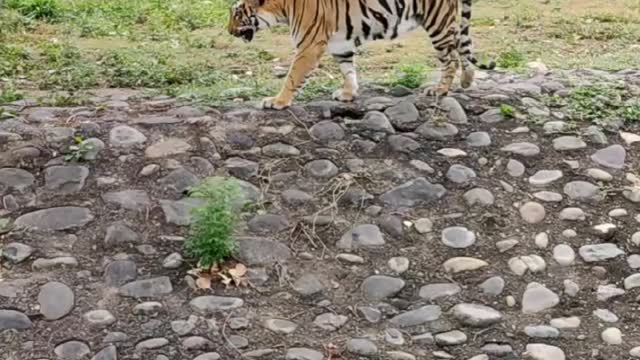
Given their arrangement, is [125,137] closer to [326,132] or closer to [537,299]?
[326,132]

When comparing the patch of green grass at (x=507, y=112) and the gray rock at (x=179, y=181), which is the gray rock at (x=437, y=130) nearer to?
the patch of green grass at (x=507, y=112)

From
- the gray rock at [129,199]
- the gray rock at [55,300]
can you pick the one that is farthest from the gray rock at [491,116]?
the gray rock at [55,300]

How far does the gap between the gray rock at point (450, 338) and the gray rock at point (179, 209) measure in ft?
4.83

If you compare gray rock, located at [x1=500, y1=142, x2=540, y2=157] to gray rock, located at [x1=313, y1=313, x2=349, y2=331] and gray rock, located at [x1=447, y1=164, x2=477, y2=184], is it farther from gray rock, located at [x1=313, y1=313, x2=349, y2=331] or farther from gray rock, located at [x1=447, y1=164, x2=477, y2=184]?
gray rock, located at [x1=313, y1=313, x2=349, y2=331]

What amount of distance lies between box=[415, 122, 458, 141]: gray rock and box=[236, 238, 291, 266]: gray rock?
54.8 inches

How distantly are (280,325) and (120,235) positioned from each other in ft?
3.42

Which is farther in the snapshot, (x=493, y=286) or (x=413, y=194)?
(x=413, y=194)

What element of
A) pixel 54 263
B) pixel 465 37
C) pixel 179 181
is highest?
pixel 465 37

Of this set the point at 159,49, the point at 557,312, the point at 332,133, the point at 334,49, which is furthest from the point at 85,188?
the point at 159,49

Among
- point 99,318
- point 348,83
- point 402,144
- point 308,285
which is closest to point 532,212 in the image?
point 402,144

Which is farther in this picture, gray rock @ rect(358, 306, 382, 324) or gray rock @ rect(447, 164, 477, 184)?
gray rock @ rect(447, 164, 477, 184)

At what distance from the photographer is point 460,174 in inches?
241

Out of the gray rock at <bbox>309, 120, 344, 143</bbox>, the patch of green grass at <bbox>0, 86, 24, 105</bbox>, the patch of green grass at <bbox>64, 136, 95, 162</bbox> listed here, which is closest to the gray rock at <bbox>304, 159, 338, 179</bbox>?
the gray rock at <bbox>309, 120, 344, 143</bbox>

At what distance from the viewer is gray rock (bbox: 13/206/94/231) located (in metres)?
5.48
